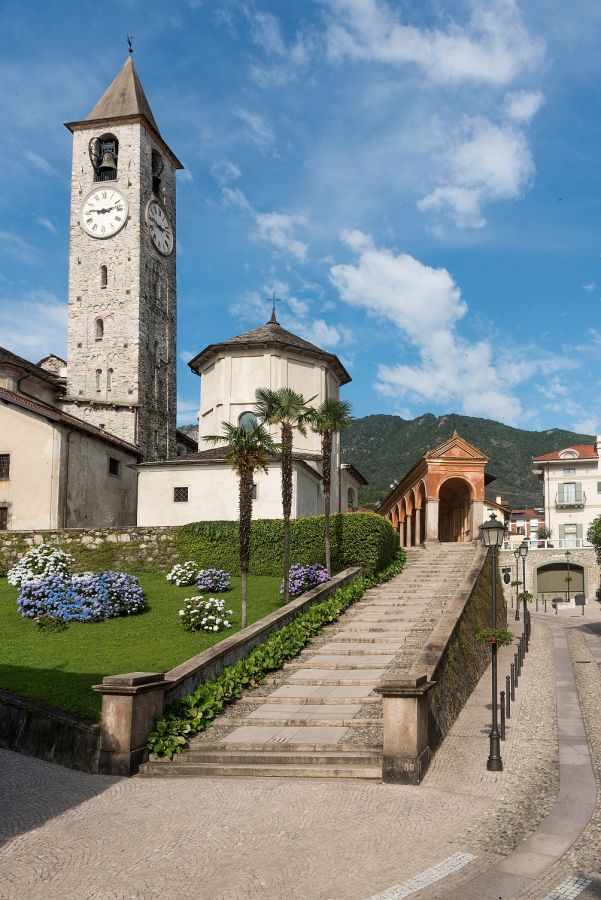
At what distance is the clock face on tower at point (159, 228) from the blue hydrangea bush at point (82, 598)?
128 ft

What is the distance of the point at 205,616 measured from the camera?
21828mm

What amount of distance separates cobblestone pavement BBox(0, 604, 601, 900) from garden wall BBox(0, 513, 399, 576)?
16897mm

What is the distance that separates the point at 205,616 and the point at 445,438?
13226 centimetres

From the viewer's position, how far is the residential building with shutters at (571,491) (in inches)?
2653

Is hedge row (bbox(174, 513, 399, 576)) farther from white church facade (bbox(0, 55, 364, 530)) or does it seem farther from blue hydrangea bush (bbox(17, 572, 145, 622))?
blue hydrangea bush (bbox(17, 572, 145, 622))

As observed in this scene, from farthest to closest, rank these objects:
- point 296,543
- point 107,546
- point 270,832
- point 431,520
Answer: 1. point 431,520
2. point 107,546
3. point 296,543
4. point 270,832

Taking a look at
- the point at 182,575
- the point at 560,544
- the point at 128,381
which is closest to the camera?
the point at 182,575

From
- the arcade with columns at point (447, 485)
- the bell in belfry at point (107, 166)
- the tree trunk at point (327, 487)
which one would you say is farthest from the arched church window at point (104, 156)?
the tree trunk at point (327, 487)

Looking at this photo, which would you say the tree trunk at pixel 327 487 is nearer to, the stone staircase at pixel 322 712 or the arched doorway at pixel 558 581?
the stone staircase at pixel 322 712

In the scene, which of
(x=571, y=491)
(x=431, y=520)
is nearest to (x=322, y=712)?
(x=431, y=520)

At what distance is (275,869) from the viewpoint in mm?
8297

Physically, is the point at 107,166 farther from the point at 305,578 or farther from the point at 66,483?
the point at 305,578

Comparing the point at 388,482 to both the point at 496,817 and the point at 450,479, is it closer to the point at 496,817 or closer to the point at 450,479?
the point at 450,479

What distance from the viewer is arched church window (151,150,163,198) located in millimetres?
60931
